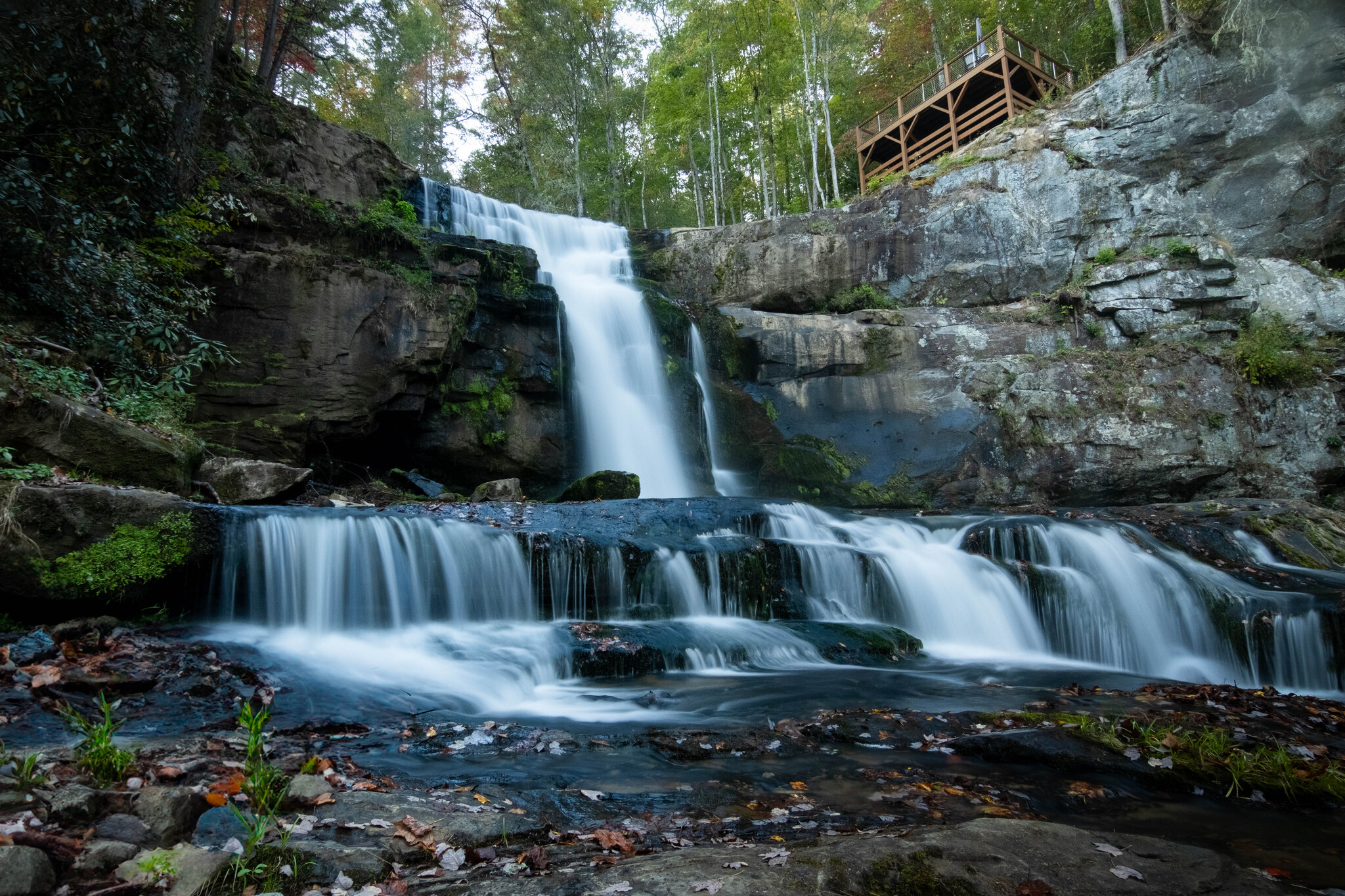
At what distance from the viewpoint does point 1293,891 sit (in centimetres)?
Result: 243

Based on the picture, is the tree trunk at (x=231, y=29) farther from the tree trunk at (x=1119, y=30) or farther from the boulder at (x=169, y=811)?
the tree trunk at (x=1119, y=30)

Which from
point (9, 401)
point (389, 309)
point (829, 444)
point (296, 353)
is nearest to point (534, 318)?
point (389, 309)

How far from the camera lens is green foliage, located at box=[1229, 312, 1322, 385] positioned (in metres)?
13.2

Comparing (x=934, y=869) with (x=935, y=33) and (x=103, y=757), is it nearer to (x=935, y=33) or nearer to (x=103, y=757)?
(x=103, y=757)

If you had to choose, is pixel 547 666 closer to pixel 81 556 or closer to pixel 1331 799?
pixel 81 556

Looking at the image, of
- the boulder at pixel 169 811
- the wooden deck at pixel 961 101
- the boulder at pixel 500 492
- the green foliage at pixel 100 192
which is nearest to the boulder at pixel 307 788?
the boulder at pixel 169 811

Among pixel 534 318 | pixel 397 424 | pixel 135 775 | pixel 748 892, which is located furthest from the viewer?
pixel 534 318

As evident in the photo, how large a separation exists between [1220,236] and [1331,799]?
1599 cm

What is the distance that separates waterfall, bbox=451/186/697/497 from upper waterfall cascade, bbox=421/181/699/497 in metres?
0.02

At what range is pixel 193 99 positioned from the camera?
9250 millimetres

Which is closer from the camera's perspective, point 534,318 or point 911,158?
point 534,318

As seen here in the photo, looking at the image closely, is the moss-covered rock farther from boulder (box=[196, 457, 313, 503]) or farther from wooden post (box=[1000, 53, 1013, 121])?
wooden post (box=[1000, 53, 1013, 121])

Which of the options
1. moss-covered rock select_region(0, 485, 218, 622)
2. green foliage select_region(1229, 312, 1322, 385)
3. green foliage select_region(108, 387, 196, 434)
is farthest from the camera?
green foliage select_region(1229, 312, 1322, 385)

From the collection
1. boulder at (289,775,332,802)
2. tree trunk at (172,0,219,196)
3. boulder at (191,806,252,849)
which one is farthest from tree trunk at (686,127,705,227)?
boulder at (191,806,252,849)
